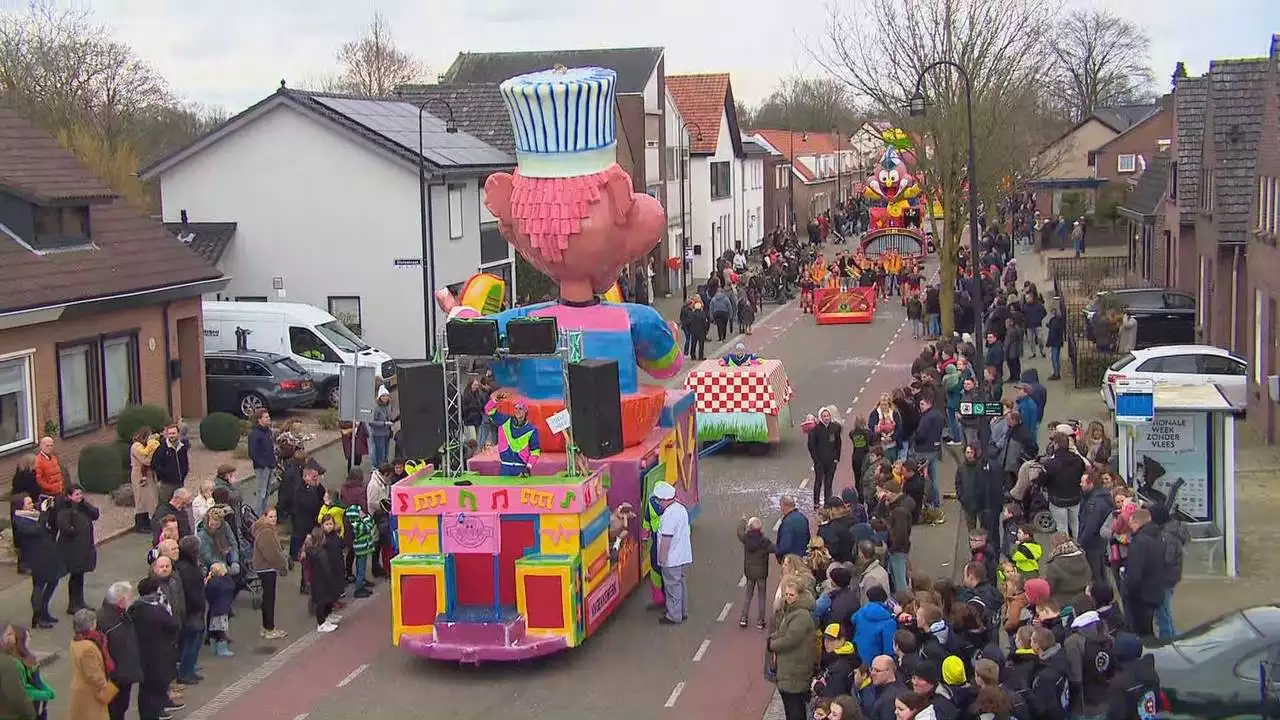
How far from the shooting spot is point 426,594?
13883 millimetres

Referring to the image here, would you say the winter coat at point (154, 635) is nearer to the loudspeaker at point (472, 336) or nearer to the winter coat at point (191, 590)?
the winter coat at point (191, 590)

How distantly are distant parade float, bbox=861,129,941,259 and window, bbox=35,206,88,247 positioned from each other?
1119 inches

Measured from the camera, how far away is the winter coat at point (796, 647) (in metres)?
11.6

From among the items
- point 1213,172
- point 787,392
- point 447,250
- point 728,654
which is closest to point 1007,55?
point 1213,172

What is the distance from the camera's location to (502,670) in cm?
1410

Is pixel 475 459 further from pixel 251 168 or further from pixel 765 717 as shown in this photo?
pixel 251 168

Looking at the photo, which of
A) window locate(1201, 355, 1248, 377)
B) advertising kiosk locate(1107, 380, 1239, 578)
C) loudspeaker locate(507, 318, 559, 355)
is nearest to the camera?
loudspeaker locate(507, 318, 559, 355)

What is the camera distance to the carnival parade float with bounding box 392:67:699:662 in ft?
45.1

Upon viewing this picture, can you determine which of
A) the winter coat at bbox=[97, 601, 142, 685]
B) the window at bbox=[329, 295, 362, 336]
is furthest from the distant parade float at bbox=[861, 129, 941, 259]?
the winter coat at bbox=[97, 601, 142, 685]

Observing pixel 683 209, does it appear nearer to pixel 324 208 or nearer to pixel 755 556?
pixel 324 208

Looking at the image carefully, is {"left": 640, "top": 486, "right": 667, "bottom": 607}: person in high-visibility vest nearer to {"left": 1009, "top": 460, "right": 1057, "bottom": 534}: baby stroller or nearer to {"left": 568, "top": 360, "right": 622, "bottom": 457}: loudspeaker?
{"left": 568, "top": 360, "right": 622, "bottom": 457}: loudspeaker

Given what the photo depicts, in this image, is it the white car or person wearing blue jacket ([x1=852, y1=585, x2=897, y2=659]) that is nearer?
person wearing blue jacket ([x1=852, y1=585, x2=897, y2=659])

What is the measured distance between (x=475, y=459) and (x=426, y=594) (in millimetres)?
1750

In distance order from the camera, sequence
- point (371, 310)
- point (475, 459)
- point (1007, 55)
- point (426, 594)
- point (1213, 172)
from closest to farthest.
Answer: point (426, 594) → point (475, 459) → point (1213, 172) → point (371, 310) → point (1007, 55)
